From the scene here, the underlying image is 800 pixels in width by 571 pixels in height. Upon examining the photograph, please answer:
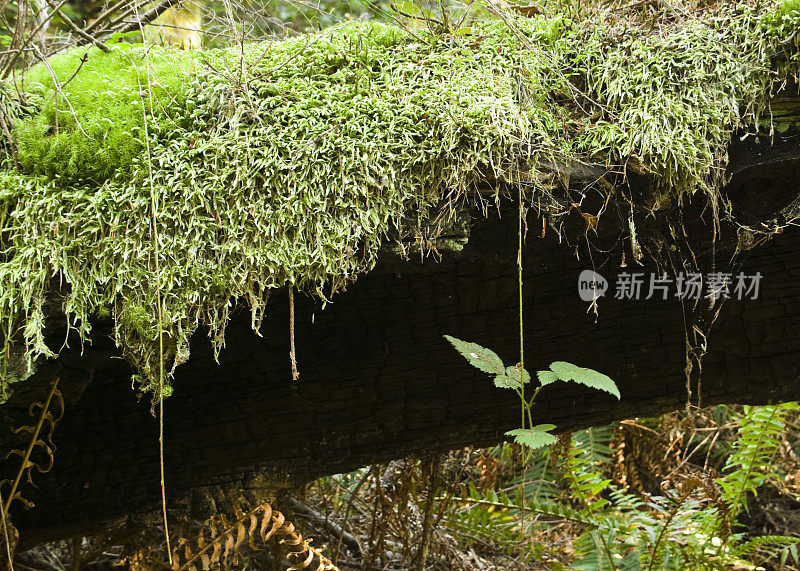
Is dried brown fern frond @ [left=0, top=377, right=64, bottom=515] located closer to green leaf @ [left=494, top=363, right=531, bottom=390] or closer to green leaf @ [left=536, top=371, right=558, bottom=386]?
green leaf @ [left=494, top=363, right=531, bottom=390]

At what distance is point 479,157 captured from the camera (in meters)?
1.38

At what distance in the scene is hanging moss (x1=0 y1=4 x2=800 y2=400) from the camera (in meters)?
1.35

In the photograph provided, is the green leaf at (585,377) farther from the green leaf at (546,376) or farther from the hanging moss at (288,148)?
the hanging moss at (288,148)

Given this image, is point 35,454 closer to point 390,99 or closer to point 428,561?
point 390,99

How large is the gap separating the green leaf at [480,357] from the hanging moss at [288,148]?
14.5 inches

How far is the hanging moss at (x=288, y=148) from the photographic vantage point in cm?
135

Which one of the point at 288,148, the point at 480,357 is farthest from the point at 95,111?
the point at 480,357

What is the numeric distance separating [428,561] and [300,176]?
2.55 meters

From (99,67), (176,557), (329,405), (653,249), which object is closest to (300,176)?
(99,67)

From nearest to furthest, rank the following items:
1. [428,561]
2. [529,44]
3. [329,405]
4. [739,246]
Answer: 1. [529,44]
2. [739,246]
3. [329,405]
4. [428,561]

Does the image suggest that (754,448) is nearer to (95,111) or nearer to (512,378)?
(512,378)

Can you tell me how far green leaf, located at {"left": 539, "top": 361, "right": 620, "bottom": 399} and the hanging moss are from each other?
55 centimetres

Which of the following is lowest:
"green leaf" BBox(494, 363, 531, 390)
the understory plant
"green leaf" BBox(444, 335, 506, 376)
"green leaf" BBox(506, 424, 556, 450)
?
the understory plant

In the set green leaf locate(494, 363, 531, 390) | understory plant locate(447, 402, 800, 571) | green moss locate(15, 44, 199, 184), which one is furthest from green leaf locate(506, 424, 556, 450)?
understory plant locate(447, 402, 800, 571)
